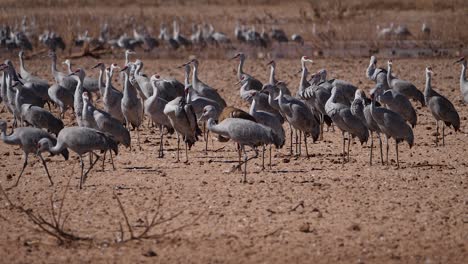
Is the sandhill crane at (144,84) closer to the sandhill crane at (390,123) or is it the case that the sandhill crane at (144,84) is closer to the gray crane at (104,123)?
the gray crane at (104,123)

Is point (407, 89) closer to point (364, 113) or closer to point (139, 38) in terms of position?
point (364, 113)

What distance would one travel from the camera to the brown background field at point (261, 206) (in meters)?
8.65

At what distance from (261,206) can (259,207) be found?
5 cm

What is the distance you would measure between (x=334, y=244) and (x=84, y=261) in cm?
236

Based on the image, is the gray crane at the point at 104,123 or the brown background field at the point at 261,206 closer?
the brown background field at the point at 261,206

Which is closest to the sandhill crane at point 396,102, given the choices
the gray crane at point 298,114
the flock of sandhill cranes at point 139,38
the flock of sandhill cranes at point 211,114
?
the flock of sandhill cranes at point 211,114

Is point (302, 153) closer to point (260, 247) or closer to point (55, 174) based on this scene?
point (55, 174)

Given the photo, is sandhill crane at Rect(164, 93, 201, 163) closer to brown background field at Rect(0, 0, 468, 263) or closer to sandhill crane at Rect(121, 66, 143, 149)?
brown background field at Rect(0, 0, 468, 263)

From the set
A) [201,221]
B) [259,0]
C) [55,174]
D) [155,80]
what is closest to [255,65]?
[155,80]

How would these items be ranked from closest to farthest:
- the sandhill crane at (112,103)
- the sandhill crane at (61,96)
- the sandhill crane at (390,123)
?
the sandhill crane at (390,123) → the sandhill crane at (112,103) → the sandhill crane at (61,96)

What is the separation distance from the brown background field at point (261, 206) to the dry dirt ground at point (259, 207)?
0.01 meters

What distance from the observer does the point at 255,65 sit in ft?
81.3

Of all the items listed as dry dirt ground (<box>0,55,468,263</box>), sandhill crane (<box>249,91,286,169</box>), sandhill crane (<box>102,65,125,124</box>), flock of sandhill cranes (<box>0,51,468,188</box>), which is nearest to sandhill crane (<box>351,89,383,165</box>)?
flock of sandhill cranes (<box>0,51,468,188</box>)

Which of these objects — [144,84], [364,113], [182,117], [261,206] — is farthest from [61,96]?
[261,206]
